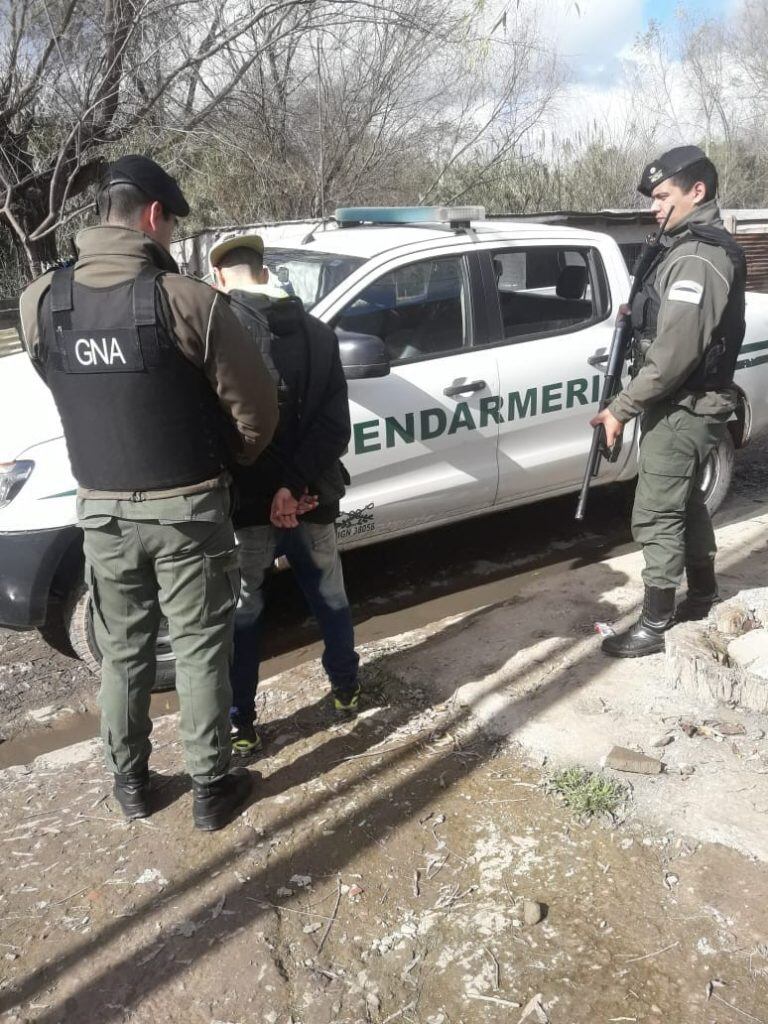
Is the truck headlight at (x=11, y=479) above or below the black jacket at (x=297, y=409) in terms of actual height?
below

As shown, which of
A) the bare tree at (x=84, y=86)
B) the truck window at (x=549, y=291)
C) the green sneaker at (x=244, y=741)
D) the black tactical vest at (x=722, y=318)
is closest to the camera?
the green sneaker at (x=244, y=741)

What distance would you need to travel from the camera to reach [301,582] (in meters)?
3.06

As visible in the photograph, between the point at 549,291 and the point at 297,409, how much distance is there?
8.74 ft

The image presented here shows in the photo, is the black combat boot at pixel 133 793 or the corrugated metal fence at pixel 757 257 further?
the corrugated metal fence at pixel 757 257

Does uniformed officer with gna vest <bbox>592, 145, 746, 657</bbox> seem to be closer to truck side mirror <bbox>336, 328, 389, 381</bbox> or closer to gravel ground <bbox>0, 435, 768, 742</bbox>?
truck side mirror <bbox>336, 328, 389, 381</bbox>

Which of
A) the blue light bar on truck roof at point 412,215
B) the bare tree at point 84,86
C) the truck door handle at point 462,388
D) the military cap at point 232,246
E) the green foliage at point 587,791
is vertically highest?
the bare tree at point 84,86

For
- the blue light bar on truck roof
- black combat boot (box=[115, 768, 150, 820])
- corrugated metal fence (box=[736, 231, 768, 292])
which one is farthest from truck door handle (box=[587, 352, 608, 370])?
corrugated metal fence (box=[736, 231, 768, 292])

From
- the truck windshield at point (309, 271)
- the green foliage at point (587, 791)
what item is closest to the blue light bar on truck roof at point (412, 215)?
the truck windshield at point (309, 271)

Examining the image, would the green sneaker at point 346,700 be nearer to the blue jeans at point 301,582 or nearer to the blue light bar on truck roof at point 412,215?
the blue jeans at point 301,582

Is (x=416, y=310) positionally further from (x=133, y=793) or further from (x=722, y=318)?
(x=133, y=793)

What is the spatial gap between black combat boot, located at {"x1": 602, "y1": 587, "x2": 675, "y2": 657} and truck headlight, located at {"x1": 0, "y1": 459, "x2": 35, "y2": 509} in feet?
7.63

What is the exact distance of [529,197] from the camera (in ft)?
41.5

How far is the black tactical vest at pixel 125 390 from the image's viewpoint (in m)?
2.19

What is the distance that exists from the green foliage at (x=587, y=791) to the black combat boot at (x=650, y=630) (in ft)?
2.66
